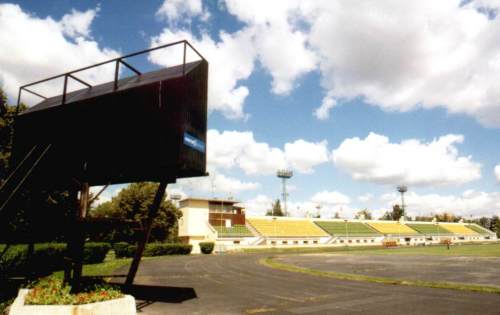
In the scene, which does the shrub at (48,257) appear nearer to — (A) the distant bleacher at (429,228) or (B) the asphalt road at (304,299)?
(B) the asphalt road at (304,299)

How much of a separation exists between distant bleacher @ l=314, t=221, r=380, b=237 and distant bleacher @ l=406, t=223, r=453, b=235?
815 inches

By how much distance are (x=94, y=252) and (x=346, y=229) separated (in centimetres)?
5962

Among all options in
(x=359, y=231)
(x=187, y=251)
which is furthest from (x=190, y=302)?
(x=359, y=231)

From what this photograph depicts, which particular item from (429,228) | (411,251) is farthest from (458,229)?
(411,251)

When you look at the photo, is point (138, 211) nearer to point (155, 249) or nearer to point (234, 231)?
point (155, 249)

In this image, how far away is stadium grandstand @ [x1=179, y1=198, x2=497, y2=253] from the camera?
5894 cm

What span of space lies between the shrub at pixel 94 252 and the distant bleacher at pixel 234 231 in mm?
26506

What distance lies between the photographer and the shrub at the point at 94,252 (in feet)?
103

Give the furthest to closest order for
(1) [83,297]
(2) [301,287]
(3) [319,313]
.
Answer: (2) [301,287]
(3) [319,313]
(1) [83,297]

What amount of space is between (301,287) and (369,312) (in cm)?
576

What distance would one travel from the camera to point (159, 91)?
11742 millimetres

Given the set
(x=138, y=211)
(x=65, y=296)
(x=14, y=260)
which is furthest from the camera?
(x=138, y=211)

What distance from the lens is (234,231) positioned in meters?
62.2

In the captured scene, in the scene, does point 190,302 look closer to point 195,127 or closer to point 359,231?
point 195,127
